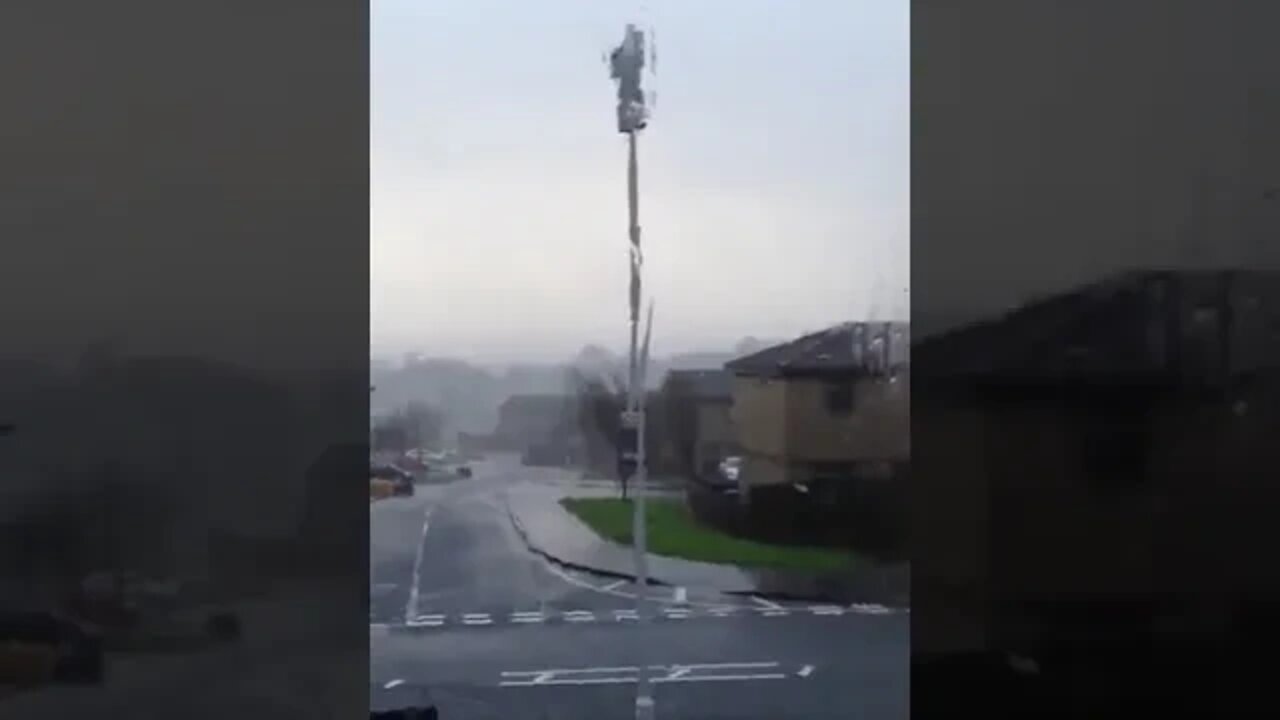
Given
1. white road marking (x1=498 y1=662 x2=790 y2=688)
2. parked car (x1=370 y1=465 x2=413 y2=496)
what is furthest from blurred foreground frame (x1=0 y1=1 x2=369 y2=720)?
white road marking (x1=498 y1=662 x2=790 y2=688)

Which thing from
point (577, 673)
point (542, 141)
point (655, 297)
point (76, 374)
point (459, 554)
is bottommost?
point (577, 673)

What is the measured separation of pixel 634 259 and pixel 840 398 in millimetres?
405

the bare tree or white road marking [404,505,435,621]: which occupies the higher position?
the bare tree

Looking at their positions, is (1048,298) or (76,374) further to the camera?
(1048,298)

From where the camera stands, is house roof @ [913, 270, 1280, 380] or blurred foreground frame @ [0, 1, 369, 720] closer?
blurred foreground frame @ [0, 1, 369, 720]

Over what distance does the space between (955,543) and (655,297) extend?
61 cm

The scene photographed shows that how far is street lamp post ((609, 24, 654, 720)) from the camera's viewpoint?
6.38ft

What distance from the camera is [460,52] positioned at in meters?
1.93

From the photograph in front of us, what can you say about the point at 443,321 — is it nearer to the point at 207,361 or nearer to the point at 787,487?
the point at 207,361

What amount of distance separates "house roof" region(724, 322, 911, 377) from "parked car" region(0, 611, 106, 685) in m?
1.05

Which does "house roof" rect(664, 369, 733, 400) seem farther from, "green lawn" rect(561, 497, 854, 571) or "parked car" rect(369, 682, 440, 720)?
"parked car" rect(369, 682, 440, 720)

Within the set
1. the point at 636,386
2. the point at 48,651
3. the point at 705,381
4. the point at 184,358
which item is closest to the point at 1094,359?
the point at 705,381

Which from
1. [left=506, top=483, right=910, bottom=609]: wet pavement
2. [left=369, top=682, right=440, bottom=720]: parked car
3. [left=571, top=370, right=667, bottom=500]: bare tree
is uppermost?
[left=571, top=370, right=667, bottom=500]: bare tree

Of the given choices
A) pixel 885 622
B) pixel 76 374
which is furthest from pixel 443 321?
pixel 885 622
